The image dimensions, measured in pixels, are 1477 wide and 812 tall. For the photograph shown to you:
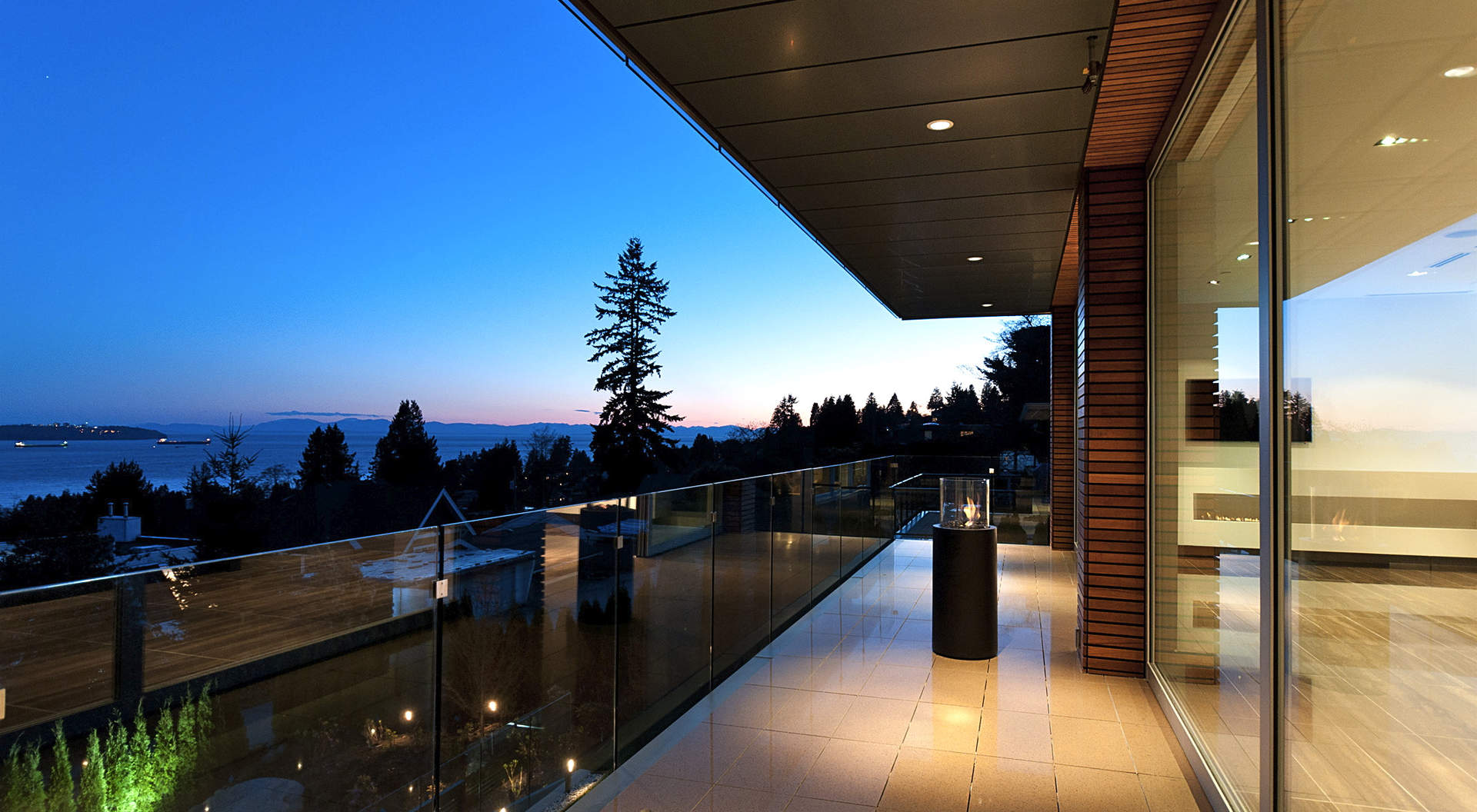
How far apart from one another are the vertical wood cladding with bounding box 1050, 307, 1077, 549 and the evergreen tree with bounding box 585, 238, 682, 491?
1277 inches

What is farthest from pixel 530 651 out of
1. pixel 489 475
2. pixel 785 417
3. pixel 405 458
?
pixel 405 458

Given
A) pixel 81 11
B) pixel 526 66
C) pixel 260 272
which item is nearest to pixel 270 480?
pixel 260 272

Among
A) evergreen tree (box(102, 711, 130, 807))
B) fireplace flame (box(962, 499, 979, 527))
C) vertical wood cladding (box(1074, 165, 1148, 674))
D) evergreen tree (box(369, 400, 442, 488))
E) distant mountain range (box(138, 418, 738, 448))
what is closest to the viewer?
evergreen tree (box(102, 711, 130, 807))

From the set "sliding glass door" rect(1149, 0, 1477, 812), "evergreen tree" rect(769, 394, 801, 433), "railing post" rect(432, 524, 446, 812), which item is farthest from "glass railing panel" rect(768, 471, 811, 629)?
"evergreen tree" rect(769, 394, 801, 433)

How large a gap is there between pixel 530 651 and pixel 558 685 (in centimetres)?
32

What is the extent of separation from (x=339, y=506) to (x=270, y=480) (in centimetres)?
377

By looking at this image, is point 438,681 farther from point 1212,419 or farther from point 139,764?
point 1212,419

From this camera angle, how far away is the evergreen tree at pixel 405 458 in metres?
41.4

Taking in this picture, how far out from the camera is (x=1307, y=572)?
84.4 inches

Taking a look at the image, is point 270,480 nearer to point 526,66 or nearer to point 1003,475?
point 526,66

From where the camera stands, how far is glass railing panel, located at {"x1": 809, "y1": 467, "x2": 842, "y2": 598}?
7.47 m

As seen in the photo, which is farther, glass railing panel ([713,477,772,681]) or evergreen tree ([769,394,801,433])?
evergreen tree ([769,394,801,433])

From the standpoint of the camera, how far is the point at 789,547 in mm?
6703

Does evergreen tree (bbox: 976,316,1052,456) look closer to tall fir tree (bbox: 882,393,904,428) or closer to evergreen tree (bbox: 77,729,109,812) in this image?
tall fir tree (bbox: 882,393,904,428)
